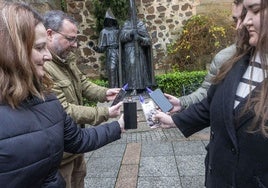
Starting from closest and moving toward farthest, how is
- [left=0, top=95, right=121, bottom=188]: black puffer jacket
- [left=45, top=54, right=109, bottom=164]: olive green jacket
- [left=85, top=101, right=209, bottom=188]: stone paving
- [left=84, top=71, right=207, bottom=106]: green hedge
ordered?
[left=0, top=95, right=121, bottom=188]: black puffer jacket, [left=45, top=54, right=109, bottom=164]: olive green jacket, [left=85, top=101, right=209, bottom=188]: stone paving, [left=84, top=71, right=207, bottom=106]: green hedge

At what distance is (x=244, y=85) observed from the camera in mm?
1704

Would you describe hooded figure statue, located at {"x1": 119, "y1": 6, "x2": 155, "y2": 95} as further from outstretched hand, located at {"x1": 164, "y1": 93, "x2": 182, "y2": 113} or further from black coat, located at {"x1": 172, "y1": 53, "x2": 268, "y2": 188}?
black coat, located at {"x1": 172, "y1": 53, "x2": 268, "y2": 188}

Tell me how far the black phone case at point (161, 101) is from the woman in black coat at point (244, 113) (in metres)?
0.56

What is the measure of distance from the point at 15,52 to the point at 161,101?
1.20m

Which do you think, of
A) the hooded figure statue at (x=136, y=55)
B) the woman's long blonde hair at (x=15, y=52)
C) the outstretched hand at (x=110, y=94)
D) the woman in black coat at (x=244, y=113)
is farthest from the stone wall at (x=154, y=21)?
the woman's long blonde hair at (x=15, y=52)

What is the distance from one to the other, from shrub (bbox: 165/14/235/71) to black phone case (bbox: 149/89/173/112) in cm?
906

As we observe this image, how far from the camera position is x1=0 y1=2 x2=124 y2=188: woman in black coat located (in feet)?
4.69

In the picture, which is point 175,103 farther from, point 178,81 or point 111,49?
point 178,81

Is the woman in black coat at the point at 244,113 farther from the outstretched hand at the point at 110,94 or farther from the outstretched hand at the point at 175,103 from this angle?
the outstretched hand at the point at 110,94

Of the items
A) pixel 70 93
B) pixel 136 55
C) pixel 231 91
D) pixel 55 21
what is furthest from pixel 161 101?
pixel 136 55

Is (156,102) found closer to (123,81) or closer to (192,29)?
(123,81)

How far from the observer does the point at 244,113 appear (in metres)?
1.62

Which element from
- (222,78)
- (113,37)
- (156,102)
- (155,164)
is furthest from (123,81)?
(222,78)

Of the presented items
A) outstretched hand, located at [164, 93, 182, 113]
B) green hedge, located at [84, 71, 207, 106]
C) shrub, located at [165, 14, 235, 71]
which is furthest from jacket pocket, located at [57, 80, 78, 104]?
shrub, located at [165, 14, 235, 71]
